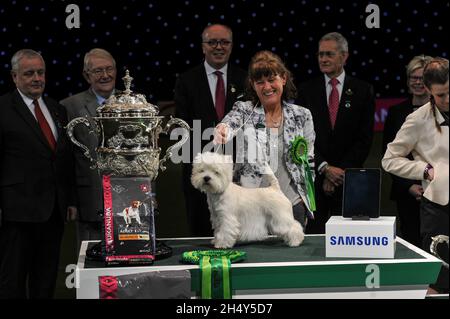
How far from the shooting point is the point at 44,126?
4.11 meters

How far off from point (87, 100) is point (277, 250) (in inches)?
70.1

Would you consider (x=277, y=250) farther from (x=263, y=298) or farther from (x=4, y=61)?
(x=4, y=61)

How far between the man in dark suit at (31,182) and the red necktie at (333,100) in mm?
1547

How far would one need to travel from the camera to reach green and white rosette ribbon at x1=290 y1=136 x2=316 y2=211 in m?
3.39

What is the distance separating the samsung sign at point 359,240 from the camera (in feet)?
9.39

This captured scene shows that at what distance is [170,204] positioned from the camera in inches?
226

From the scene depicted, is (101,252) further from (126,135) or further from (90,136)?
(90,136)

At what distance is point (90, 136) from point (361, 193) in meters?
1.85

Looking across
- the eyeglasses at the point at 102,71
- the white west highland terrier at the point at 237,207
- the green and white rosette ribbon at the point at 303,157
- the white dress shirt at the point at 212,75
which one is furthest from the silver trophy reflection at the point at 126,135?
the white dress shirt at the point at 212,75

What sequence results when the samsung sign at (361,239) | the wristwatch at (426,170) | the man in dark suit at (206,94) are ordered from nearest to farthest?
the samsung sign at (361,239) < the wristwatch at (426,170) < the man in dark suit at (206,94)

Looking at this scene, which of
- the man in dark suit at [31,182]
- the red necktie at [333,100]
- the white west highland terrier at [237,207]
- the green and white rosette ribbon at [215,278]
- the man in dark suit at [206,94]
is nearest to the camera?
the green and white rosette ribbon at [215,278]

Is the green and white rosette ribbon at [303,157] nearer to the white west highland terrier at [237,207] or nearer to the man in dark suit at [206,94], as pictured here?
the white west highland terrier at [237,207]

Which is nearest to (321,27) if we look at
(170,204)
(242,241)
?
(170,204)

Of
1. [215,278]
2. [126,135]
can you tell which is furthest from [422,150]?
[126,135]
